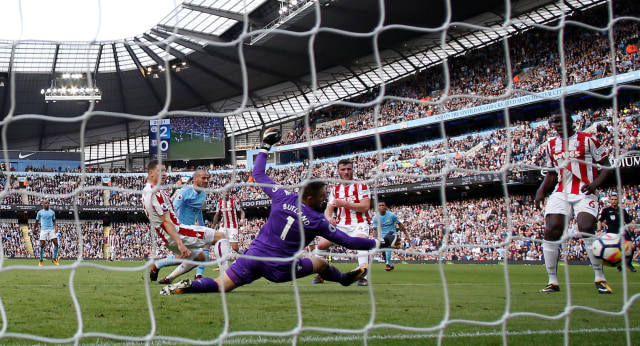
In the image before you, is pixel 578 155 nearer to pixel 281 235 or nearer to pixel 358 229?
pixel 281 235

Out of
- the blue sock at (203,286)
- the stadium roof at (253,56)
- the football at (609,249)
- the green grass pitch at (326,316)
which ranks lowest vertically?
the green grass pitch at (326,316)

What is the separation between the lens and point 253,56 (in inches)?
1248

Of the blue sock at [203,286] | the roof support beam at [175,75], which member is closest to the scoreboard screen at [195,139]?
the roof support beam at [175,75]

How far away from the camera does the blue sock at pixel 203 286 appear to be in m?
5.04

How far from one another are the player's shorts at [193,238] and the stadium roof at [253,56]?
1739cm

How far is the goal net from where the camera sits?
4.72 meters

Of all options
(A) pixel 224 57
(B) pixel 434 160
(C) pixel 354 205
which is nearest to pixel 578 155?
(C) pixel 354 205

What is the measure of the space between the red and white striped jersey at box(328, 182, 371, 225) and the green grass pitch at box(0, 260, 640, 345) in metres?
1.74

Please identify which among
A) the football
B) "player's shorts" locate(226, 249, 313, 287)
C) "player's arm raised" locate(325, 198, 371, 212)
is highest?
"player's arm raised" locate(325, 198, 371, 212)

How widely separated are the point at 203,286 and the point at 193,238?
175cm

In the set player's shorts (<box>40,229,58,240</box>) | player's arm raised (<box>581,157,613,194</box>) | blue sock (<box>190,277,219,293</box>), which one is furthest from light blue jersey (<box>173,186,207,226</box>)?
player's shorts (<box>40,229,58,240</box>)

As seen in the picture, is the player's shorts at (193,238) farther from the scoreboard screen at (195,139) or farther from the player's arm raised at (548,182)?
the scoreboard screen at (195,139)

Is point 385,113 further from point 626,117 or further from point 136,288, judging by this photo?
point 136,288

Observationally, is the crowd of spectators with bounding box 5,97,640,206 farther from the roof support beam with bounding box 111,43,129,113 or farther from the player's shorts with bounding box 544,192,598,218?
the player's shorts with bounding box 544,192,598,218
